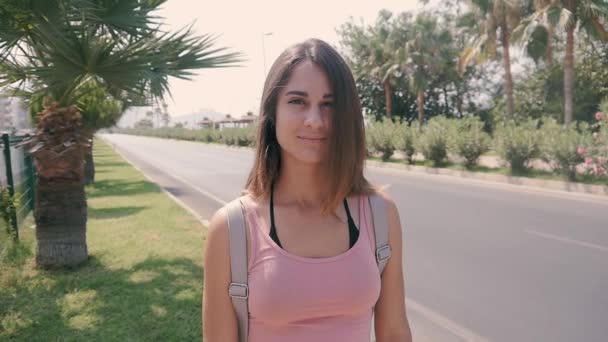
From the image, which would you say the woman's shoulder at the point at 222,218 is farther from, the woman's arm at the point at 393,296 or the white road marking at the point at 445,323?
the white road marking at the point at 445,323

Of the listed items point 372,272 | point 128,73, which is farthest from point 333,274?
point 128,73

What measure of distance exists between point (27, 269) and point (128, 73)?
2506 millimetres

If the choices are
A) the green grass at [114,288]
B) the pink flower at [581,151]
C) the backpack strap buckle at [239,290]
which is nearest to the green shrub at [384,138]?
the pink flower at [581,151]

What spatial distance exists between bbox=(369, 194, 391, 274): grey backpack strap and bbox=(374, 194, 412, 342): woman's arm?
21 millimetres

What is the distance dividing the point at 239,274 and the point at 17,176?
8098mm

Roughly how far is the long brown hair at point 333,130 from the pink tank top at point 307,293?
207 millimetres

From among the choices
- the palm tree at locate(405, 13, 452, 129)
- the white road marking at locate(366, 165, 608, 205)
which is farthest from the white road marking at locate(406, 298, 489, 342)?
the palm tree at locate(405, 13, 452, 129)

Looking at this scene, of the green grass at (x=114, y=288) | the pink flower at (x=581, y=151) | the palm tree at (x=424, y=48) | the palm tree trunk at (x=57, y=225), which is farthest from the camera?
the palm tree at (x=424, y=48)

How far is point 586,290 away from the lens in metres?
4.65

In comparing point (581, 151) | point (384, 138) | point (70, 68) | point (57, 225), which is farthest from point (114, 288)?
point (384, 138)

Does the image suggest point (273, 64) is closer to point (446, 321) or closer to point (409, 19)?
point (446, 321)

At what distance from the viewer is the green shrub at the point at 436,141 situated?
17422mm

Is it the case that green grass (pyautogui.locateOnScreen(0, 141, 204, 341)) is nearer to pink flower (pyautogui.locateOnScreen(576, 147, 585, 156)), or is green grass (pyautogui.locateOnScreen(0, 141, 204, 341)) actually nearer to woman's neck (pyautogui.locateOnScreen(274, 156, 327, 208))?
woman's neck (pyautogui.locateOnScreen(274, 156, 327, 208))

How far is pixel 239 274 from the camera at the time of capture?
4.37 feet
